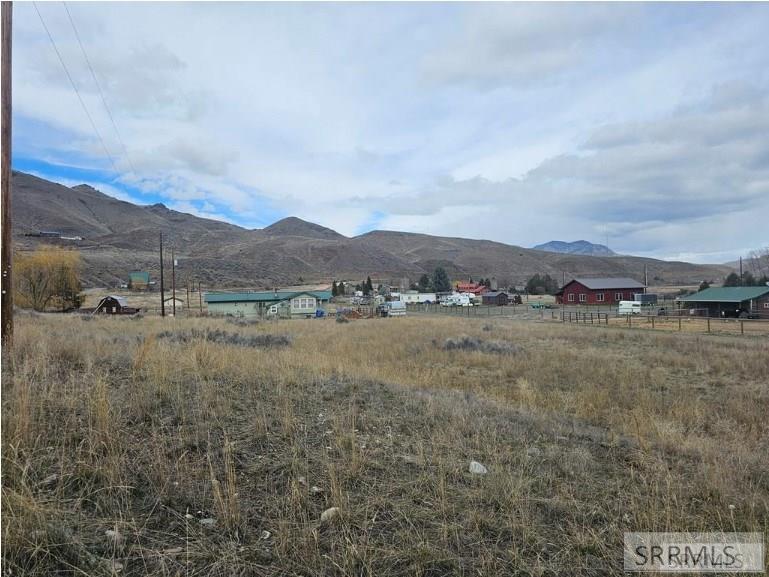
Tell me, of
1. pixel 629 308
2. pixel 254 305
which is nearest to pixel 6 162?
pixel 254 305

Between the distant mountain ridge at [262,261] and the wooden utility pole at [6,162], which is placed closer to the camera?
the wooden utility pole at [6,162]

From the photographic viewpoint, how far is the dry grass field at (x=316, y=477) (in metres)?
2.73

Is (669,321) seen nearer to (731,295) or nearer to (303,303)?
(731,295)

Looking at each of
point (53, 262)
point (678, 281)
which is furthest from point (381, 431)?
point (678, 281)

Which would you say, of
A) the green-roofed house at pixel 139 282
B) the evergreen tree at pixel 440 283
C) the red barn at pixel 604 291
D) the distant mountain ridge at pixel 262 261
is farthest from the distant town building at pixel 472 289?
the green-roofed house at pixel 139 282

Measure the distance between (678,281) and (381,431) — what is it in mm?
201506

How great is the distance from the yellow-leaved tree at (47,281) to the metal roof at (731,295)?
251 feet

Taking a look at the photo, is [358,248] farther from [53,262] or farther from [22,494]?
[22,494]

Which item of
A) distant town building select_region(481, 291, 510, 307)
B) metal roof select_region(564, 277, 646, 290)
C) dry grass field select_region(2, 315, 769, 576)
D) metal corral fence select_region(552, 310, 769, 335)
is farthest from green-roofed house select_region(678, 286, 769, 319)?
dry grass field select_region(2, 315, 769, 576)

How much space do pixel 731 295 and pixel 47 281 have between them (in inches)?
3116

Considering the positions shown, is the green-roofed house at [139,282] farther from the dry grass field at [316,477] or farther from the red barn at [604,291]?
the dry grass field at [316,477]

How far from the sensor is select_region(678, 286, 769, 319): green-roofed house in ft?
142

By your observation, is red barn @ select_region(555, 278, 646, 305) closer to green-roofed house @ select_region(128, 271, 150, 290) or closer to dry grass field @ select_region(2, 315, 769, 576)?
dry grass field @ select_region(2, 315, 769, 576)

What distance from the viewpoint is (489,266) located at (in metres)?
180
